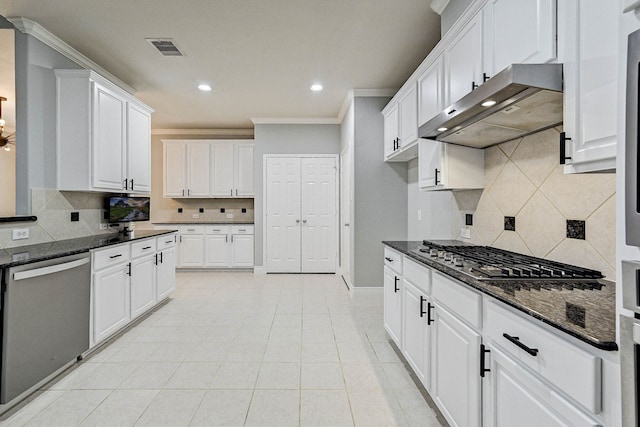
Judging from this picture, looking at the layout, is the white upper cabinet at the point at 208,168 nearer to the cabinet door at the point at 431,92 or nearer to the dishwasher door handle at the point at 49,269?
the dishwasher door handle at the point at 49,269

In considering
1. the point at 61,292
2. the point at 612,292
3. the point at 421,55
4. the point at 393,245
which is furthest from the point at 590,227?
the point at 61,292

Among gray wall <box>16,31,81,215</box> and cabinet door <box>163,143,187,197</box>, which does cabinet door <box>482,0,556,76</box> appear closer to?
gray wall <box>16,31,81,215</box>

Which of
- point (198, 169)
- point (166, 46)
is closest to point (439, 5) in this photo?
point (166, 46)

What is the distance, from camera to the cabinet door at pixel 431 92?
250 cm

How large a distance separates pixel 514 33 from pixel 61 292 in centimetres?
317

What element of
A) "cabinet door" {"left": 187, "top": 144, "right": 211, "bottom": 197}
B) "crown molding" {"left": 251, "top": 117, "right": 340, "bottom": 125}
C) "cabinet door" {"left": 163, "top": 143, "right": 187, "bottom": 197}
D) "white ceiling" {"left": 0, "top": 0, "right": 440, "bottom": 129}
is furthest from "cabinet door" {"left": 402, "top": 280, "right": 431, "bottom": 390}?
"cabinet door" {"left": 163, "top": 143, "right": 187, "bottom": 197}

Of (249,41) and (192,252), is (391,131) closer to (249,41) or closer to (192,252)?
(249,41)

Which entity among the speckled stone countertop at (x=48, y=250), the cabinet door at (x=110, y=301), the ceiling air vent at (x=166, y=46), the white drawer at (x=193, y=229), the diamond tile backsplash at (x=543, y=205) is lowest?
the cabinet door at (x=110, y=301)

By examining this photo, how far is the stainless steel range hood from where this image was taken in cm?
133

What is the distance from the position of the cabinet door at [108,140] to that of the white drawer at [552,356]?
3.41 metres

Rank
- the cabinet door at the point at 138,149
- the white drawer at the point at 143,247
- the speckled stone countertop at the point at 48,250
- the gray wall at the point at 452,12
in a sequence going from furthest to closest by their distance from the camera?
the cabinet door at the point at 138,149 < the white drawer at the point at 143,247 < the gray wall at the point at 452,12 < the speckled stone countertop at the point at 48,250

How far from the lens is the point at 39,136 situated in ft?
9.60

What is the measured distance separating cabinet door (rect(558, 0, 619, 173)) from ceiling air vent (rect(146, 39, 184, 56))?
10.4 ft

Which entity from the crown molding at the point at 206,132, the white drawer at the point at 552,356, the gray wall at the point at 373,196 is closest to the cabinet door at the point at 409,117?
the gray wall at the point at 373,196
